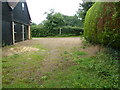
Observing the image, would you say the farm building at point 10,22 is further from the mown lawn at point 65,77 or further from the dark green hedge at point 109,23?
the dark green hedge at point 109,23

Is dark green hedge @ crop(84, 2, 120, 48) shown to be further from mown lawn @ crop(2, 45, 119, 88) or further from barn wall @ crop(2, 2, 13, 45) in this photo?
barn wall @ crop(2, 2, 13, 45)

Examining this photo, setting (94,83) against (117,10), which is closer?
(94,83)

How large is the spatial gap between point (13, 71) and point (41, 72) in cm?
103

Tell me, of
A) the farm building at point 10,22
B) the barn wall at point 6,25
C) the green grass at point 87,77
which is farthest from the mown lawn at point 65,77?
the farm building at point 10,22

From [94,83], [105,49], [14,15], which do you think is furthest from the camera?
[14,15]

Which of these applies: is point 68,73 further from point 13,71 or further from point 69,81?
point 13,71

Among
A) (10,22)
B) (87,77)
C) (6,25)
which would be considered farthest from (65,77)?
(10,22)

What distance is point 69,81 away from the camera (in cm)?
369

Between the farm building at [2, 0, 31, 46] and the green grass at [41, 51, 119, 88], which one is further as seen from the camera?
the farm building at [2, 0, 31, 46]

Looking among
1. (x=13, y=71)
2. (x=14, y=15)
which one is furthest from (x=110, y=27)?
(x=14, y=15)

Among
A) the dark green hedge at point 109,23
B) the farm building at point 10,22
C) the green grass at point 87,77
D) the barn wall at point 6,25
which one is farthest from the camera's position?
the farm building at point 10,22

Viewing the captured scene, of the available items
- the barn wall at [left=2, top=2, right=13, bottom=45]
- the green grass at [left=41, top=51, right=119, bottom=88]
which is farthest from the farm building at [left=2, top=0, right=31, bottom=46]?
the green grass at [left=41, top=51, right=119, bottom=88]

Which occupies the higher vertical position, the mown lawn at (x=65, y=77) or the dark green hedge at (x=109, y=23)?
the dark green hedge at (x=109, y=23)

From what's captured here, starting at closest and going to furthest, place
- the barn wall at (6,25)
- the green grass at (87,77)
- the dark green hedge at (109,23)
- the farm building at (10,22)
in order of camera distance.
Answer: the green grass at (87,77) → the dark green hedge at (109,23) → the barn wall at (6,25) → the farm building at (10,22)
